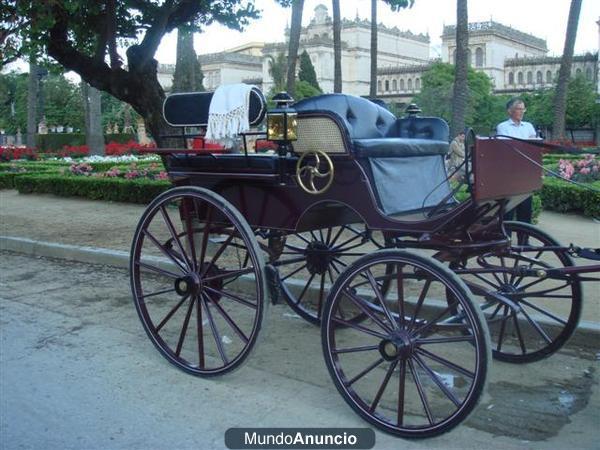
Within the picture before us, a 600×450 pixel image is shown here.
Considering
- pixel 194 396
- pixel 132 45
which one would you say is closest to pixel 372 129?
pixel 194 396

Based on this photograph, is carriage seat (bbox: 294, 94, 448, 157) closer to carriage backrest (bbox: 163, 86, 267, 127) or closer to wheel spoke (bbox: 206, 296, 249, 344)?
carriage backrest (bbox: 163, 86, 267, 127)

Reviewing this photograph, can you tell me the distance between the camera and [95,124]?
28562 mm

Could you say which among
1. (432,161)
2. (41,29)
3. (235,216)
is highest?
(41,29)

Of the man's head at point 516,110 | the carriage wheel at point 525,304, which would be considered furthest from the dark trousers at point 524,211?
the carriage wheel at point 525,304

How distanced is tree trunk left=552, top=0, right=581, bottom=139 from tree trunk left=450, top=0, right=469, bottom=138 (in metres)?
4.51

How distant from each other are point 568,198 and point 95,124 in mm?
21266

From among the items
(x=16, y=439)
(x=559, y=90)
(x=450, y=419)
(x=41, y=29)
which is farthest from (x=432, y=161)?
(x=559, y=90)

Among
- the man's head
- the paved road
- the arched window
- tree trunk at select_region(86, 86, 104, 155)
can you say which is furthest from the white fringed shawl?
the arched window

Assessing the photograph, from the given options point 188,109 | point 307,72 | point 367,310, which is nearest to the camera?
point 367,310

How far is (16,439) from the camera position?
3.69 m

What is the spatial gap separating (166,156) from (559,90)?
19387mm

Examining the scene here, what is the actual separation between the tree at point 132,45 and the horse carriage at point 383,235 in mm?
3538

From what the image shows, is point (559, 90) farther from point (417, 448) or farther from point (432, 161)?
point (417, 448)

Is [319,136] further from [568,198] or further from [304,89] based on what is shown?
[304,89]
